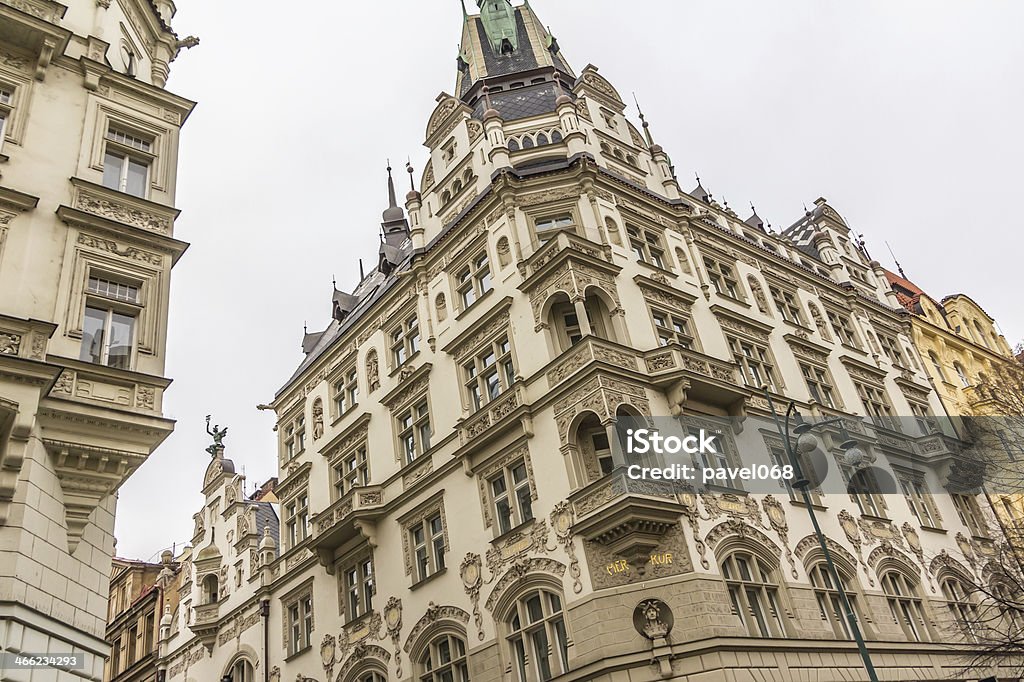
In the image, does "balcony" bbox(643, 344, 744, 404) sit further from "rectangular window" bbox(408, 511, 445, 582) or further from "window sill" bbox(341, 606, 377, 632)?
"window sill" bbox(341, 606, 377, 632)

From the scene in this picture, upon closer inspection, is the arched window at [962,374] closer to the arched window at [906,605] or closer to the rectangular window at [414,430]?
the arched window at [906,605]

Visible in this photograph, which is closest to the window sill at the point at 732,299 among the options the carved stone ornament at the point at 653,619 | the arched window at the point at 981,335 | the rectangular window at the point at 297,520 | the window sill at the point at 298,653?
the carved stone ornament at the point at 653,619

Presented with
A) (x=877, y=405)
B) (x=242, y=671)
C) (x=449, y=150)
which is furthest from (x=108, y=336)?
(x=877, y=405)

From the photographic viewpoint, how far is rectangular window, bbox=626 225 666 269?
93.6ft

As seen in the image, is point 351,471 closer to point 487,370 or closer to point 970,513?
point 487,370

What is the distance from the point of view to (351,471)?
3266cm

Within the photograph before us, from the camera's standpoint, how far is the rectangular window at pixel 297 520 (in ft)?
113

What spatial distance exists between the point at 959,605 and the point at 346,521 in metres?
22.4

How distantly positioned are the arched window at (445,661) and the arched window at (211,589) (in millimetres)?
17582

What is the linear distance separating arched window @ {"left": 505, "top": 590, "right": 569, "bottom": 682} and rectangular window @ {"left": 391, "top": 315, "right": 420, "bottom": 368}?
11.6 metres

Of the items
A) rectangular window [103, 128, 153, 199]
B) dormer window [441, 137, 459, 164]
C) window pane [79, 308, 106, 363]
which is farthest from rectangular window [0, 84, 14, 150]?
dormer window [441, 137, 459, 164]

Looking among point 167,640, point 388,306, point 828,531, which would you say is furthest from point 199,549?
point 828,531

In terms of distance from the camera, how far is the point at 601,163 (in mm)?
30344

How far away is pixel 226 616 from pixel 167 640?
20.0 ft
